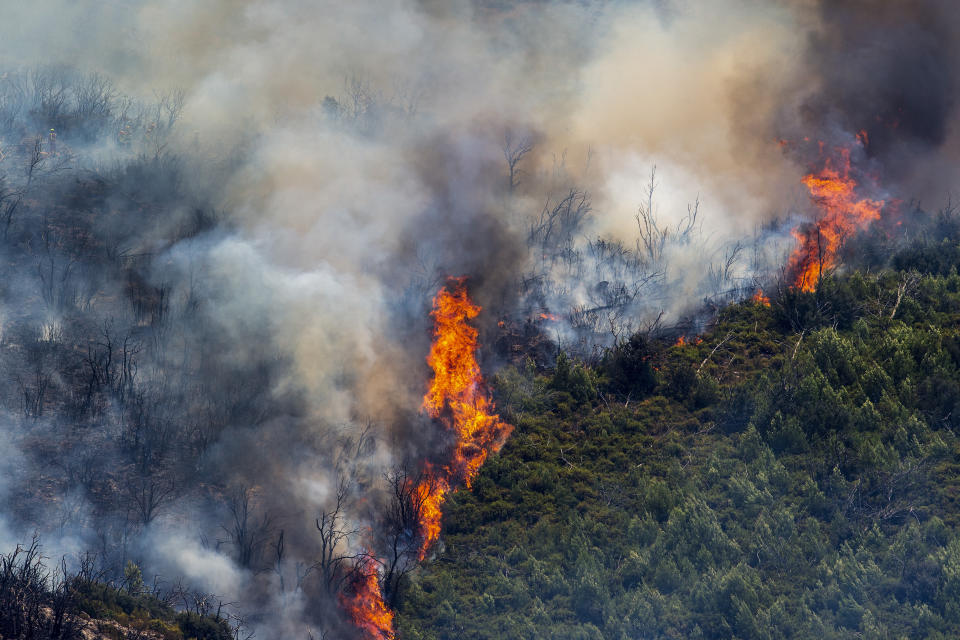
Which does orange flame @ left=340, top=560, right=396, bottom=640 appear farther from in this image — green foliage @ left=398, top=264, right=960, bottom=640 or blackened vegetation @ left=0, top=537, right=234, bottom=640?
blackened vegetation @ left=0, top=537, right=234, bottom=640

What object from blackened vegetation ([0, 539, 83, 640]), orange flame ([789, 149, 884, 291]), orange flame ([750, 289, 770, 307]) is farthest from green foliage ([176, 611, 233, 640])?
orange flame ([789, 149, 884, 291])

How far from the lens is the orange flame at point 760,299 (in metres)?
84.8

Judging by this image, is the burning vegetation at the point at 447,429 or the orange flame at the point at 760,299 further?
the orange flame at the point at 760,299

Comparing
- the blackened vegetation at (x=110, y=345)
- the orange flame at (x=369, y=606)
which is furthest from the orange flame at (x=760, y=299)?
the orange flame at (x=369, y=606)

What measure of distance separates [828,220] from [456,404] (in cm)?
3413

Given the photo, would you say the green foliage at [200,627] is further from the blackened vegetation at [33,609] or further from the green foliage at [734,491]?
the green foliage at [734,491]

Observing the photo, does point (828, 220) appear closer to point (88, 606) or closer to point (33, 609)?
point (88, 606)

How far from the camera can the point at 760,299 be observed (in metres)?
85.4

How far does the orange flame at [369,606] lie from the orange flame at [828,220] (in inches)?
1510

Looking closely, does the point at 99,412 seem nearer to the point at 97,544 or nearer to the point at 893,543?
the point at 97,544

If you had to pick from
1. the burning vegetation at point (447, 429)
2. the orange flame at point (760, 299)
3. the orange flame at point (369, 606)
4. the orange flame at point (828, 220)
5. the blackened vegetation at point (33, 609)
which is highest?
the orange flame at point (828, 220)

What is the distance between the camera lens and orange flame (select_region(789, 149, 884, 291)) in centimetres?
8725

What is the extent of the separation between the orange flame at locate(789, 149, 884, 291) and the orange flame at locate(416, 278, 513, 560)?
2510cm

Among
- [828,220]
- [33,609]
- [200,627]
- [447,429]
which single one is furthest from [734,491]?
[33,609]
